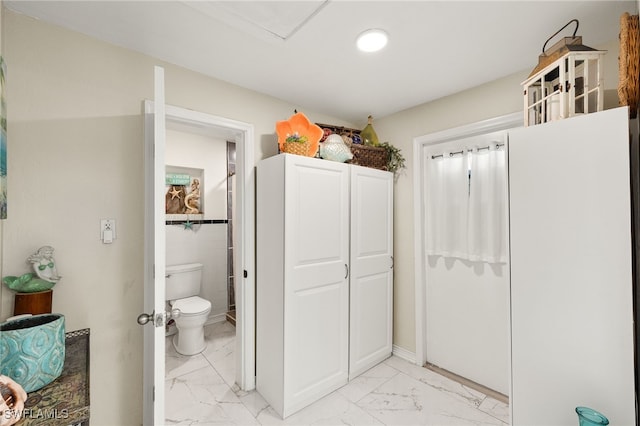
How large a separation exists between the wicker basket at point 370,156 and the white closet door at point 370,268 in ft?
0.34

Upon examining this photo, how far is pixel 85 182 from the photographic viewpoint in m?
1.53

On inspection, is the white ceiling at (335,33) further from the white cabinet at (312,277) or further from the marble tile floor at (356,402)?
the marble tile floor at (356,402)

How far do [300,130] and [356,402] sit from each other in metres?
2.14

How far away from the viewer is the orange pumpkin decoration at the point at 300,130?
2.15 m

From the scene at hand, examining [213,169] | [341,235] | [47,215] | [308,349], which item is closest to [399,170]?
[341,235]

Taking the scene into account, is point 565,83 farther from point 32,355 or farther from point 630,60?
point 32,355

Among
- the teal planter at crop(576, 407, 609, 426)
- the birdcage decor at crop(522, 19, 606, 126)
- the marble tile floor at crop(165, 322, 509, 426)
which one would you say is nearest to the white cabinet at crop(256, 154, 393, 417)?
the marble tile floor at crop(165, 322, 509, 426)

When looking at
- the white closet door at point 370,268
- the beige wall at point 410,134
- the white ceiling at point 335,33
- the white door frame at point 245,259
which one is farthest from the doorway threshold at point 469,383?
the white ceiling at point 335,33

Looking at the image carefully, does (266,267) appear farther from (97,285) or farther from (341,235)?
(97,285)

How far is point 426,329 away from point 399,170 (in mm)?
1548

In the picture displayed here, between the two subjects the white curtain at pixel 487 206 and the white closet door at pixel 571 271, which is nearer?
the white closet door at pixel 571 271

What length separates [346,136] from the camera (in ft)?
8.13

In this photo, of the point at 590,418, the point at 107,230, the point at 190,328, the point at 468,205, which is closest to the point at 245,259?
the point at 107,230

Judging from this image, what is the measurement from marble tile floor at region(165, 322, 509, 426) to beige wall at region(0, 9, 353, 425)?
0.49 metres
